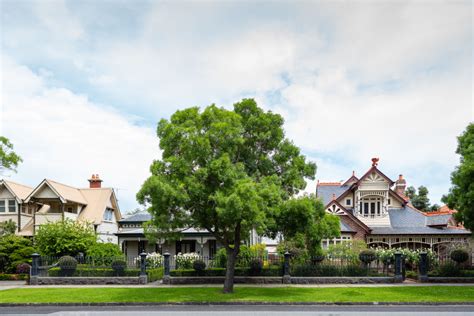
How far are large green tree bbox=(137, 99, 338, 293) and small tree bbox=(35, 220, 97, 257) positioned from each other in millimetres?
11052

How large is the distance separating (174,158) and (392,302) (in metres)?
10.2

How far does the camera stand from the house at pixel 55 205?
31.5 meters

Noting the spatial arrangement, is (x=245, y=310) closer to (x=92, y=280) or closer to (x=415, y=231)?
(x=92, y=280)

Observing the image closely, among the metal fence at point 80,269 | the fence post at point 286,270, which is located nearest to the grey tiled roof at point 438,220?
the fence post at point 286,270

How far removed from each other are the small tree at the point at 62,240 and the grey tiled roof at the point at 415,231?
2318 centimetres

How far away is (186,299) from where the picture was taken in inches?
579

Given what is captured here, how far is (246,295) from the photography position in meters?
15.5

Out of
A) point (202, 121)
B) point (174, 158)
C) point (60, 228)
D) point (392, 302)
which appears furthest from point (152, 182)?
point (60, 228)

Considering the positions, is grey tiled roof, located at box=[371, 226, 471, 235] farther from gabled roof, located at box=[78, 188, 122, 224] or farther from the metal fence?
gabled roof, located at box=[78, 188, 122, 224]

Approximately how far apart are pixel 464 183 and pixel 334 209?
550 inches

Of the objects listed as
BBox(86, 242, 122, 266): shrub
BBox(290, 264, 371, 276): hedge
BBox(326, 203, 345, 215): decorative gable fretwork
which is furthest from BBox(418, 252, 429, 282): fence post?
BBox(86, 242, 122, 266): shrub

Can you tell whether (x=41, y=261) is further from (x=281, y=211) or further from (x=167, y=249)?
(x=281, y=211)

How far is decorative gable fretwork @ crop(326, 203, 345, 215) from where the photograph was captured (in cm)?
3200

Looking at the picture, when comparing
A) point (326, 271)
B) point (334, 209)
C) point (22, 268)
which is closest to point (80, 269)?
point (22, 268)
